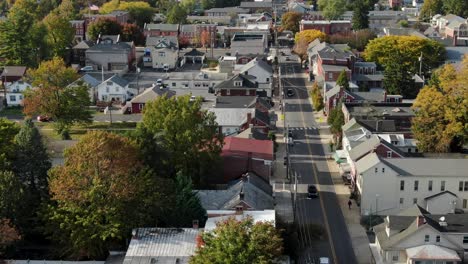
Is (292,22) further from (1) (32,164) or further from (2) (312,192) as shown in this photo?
(1) (32,164)

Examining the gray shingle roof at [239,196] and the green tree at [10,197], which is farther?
the gray shingle roof at [239,196]

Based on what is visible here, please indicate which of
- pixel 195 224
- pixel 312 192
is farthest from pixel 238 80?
pixel 195 224

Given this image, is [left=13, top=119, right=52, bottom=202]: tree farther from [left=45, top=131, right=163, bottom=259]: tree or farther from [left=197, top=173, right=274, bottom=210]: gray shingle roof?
[left=197, top=173, right=274, bottom=210]: gray shingle roof

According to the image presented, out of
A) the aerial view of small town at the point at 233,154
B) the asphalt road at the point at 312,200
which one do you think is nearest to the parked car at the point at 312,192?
the aerial view of small town at the point at 233,154

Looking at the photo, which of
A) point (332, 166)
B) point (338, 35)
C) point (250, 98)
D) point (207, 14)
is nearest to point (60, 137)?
point (250, 98)

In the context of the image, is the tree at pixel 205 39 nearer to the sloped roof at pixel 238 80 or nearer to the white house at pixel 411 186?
the sloped roof at pixel 238 80

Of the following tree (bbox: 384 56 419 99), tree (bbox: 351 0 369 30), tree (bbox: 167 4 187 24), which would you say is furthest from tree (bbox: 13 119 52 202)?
tree (bbox: 167 4 187 24)

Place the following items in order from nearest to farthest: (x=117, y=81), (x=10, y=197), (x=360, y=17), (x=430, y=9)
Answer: (x=10, y=197)
(x=117, y=81)
(x=360, y=17)
(x=430, y=9)
